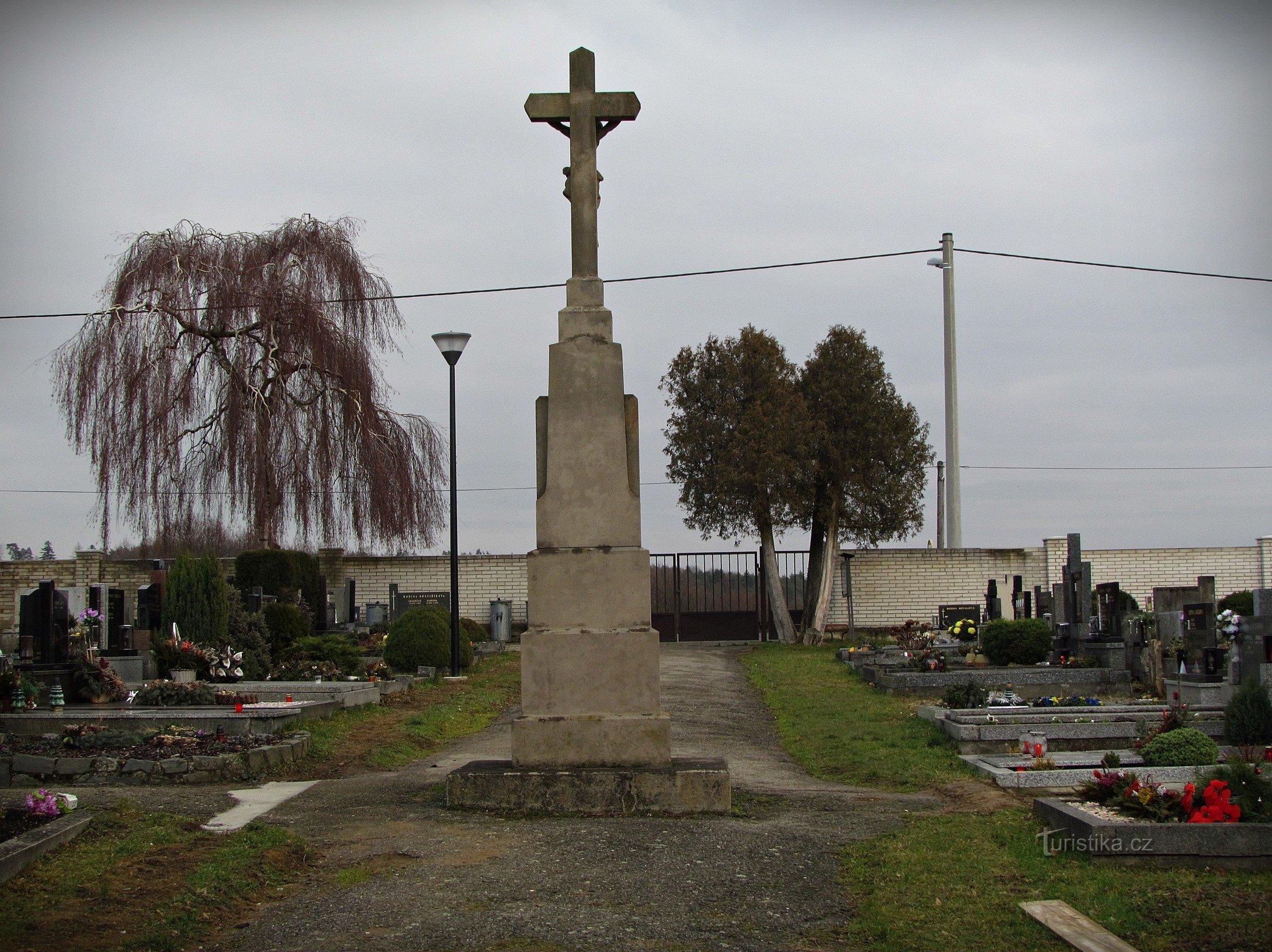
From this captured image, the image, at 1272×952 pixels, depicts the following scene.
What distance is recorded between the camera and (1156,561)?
28.2 m

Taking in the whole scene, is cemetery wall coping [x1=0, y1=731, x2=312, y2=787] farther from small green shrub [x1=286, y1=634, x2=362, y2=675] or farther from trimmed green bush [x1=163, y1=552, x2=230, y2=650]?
small green shrub [x1=286, y1=634, x2=362, y2=675]

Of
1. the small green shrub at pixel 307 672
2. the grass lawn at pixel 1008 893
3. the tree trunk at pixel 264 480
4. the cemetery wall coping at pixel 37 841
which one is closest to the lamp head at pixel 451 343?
the small green shrub at pixel 307 672

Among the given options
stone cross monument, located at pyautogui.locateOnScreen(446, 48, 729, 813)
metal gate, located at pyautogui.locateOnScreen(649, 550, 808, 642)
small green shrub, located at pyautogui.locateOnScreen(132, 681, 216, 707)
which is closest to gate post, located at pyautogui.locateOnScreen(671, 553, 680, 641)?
metal gate, located at pyautogui.locateOnScreen(649, 550, 808, 642)

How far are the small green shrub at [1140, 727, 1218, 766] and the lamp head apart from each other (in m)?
11.4

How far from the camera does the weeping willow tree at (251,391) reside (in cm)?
2223

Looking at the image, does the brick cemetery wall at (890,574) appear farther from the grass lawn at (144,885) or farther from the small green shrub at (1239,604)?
the grass lawn at (144,885)

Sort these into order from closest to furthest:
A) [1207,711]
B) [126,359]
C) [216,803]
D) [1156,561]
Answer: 1. [216,803]
2. [1207,711]
3. [126,359]
4. [1156,561]

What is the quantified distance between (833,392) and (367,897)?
21384 mm

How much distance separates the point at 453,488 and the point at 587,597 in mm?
10484

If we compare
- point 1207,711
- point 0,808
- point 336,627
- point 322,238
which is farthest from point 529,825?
point 322,238

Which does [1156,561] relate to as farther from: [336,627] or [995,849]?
[995,849]

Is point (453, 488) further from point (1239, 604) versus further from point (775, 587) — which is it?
point (1239, 604)

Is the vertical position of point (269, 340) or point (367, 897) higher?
point (269, 340)

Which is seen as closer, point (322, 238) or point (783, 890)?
point (783, 890)
